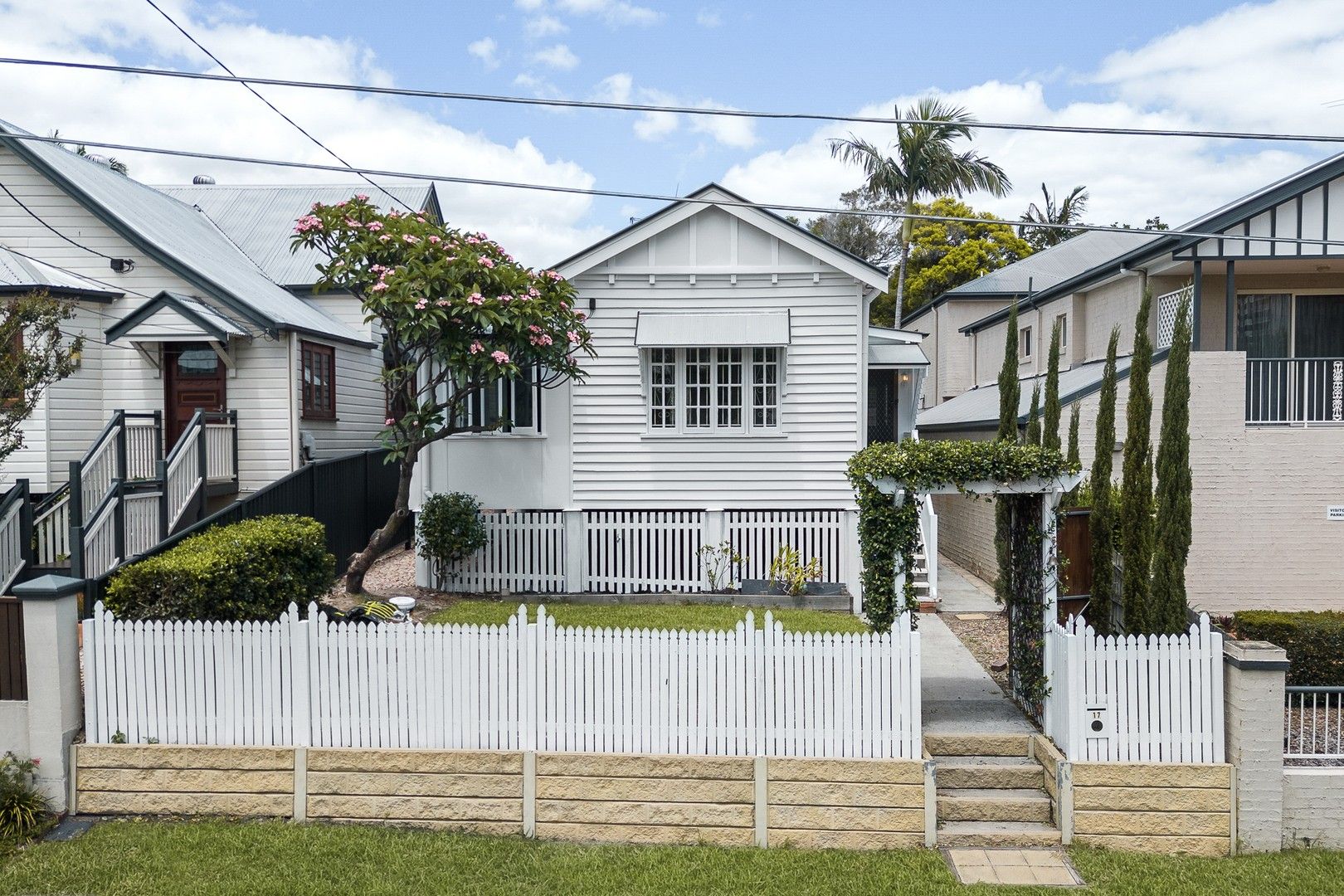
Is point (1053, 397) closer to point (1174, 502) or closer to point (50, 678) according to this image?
point (1174, 502)

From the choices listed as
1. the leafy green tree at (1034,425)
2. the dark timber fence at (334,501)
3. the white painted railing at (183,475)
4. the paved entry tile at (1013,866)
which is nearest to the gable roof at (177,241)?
the dark timber fence at (334,501)

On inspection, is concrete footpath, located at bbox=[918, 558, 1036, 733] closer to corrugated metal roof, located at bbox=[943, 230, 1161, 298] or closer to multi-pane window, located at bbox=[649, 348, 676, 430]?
multi-pane window, located at bbox=[649, 348, 676, 430]

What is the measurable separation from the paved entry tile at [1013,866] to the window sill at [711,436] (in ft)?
27.4

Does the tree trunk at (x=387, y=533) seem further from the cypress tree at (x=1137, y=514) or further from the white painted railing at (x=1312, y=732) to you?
the white painted railing at (x=1312, y=732)

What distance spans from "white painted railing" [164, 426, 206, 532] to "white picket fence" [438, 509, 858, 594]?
12.7 feet

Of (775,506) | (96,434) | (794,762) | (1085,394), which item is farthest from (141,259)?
(1085,394)

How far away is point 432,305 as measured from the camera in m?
12.3

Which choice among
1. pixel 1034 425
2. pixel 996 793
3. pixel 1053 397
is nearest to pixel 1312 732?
pixel 996 793

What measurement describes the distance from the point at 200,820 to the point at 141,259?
10.6 m

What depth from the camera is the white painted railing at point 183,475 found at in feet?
40.0

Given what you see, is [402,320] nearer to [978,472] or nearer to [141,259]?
[141,259]

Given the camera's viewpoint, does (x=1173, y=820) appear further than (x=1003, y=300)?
No

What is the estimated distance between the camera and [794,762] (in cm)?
753

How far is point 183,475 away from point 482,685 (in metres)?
7.16
